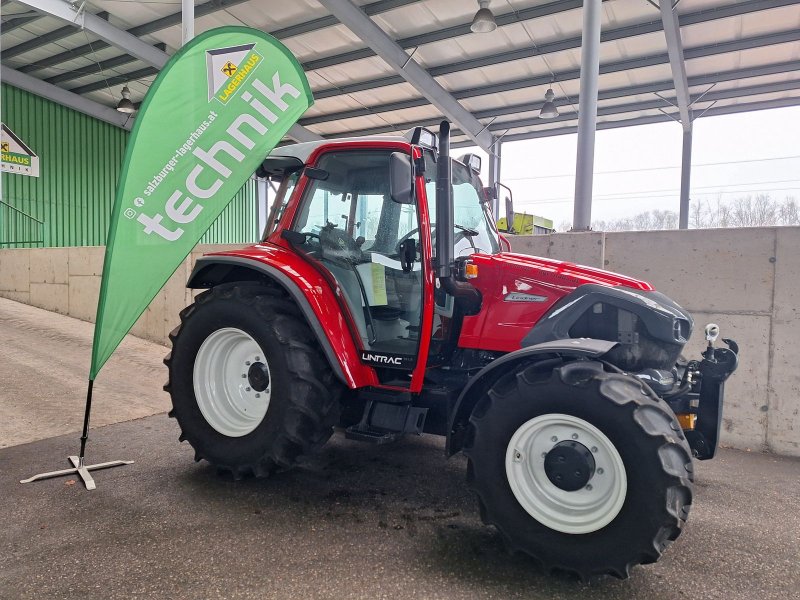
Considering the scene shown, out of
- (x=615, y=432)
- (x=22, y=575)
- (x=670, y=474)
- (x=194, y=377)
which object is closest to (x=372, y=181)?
(x=194, y=377)

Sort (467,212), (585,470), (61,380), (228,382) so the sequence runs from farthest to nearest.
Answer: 1. (61,380)
2. (228,382)
3. (467,212)
4. (585,470)

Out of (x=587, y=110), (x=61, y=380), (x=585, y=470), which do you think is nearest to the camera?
(x=585, y=470)

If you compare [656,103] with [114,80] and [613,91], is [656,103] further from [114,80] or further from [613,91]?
[114,80]

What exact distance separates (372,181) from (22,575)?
2546 millimetres

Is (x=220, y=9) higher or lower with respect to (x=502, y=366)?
higher

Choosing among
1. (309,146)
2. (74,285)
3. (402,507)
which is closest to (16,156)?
(74,285)

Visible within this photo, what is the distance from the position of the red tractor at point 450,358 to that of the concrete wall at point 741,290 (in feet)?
5.17

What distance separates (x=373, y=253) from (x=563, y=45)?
29.7 feet

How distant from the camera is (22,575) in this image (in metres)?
2.26

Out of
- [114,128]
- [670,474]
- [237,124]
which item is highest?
[114,128]

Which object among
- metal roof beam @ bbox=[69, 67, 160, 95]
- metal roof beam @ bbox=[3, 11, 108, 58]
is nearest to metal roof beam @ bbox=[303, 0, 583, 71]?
metal roof beam @ bbox=[3, 11, 108, 58]

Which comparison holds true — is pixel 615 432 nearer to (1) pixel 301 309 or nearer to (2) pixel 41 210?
(1) pixel 301 309

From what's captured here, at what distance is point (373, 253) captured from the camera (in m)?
3.25

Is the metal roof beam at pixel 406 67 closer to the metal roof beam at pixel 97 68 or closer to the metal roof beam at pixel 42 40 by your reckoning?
the metal roof beam at pixel 97 68
